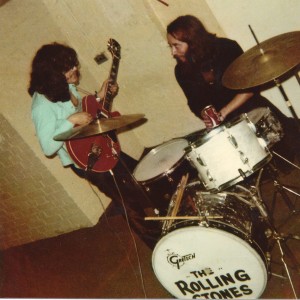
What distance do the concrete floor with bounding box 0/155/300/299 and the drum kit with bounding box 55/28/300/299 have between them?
1.22ft

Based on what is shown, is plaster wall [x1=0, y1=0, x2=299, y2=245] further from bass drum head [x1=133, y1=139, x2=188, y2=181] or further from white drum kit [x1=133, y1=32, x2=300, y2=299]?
white drum kit [x1=133, y1=32, x2=300, y2=299]

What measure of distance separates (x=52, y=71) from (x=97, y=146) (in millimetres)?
739

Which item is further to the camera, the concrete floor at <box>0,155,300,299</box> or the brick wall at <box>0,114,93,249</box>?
the brick wall at <box>0,114,93,249</box>

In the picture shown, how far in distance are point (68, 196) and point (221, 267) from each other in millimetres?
2242

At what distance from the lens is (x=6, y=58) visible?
3375 mm

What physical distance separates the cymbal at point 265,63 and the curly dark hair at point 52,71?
139cm

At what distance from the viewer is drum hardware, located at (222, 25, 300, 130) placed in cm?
190

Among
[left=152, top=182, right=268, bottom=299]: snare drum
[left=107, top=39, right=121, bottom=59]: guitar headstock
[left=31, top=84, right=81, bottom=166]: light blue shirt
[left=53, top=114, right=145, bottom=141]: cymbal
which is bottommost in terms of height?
[left=152, top=182, right=268, bottom=299]: snare drum

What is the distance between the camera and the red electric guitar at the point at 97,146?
9.16ft

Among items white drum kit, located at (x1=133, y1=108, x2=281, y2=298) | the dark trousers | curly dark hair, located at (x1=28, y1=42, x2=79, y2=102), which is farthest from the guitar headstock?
white drum kit, located at (x1=133, y1=108, x2=281, y2=298)

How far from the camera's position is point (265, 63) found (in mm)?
1982

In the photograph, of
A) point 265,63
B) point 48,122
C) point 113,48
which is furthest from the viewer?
point 113,48

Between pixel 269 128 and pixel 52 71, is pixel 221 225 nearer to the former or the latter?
pixel 269 128

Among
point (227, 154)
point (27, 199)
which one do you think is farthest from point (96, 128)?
point (27, 199)
